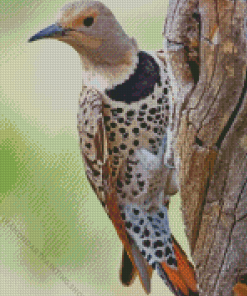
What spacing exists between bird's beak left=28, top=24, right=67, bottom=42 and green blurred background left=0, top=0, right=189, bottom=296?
→ 6.8 inches

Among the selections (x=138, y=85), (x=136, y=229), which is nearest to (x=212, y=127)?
(x=138, y=85)

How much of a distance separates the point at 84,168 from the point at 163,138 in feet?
0.61

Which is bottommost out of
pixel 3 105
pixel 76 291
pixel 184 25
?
pixel 76 291

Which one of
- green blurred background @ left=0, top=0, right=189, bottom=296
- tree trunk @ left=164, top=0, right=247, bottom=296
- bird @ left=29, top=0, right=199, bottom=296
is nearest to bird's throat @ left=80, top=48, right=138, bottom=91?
bird @ left=29, top=0, right=199, bottom=296

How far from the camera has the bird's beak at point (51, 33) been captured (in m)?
0.79

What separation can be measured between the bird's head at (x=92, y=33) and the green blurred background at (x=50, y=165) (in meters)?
0.12

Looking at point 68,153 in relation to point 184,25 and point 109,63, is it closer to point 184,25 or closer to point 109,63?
point 109,63

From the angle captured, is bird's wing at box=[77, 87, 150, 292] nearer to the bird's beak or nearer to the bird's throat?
the bird's throat

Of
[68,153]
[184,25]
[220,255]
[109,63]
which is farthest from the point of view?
[68,153]

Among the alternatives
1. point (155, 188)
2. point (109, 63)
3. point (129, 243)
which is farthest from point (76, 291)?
point (109, 63)

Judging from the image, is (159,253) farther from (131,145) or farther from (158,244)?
(131,145)

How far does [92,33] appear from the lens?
875 mm

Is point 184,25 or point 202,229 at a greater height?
point 184,25

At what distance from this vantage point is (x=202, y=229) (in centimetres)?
74
